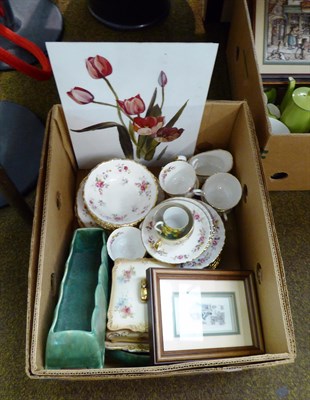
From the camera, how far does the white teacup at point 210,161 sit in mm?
1023

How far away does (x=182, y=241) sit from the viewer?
0.86m

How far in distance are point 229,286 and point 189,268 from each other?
85 millimetres

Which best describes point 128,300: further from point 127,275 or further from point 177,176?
point 177,176

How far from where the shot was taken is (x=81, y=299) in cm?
82

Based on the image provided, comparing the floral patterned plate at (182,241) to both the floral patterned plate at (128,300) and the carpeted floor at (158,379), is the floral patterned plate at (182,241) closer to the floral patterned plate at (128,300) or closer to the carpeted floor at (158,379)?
the floral patterned plate at (128,300)

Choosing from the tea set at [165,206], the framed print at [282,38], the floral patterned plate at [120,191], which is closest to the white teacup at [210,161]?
the tea set at [165,206]

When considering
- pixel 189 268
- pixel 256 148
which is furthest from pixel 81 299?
pixel 256 148

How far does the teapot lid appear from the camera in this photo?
0.98 m

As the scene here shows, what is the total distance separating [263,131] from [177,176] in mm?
212

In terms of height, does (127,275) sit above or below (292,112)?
below

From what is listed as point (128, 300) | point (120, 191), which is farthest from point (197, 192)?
point (128, 300)

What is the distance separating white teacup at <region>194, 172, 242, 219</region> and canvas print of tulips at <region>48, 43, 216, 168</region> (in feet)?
0.32

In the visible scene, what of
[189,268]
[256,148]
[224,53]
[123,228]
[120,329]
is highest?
[224,53]

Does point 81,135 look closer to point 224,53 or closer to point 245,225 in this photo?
point 245,225
